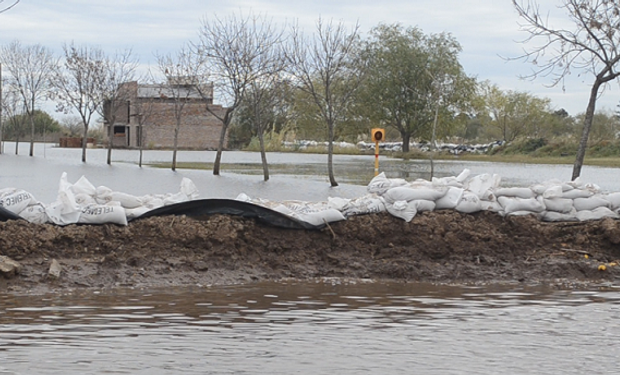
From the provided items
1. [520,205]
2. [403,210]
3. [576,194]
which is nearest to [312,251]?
[403,210]

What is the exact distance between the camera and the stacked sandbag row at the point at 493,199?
10.9 meters

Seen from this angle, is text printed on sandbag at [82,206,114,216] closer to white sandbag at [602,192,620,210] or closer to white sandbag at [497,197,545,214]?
white sandbag at [497,197,545,214]

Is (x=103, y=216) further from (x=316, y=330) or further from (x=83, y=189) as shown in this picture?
(x=316, y=330)

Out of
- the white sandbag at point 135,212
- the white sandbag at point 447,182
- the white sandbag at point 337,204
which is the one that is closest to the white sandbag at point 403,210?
the white sandbag at point 337,204

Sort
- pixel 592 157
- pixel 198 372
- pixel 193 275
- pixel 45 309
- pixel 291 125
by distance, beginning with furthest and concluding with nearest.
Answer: pixel 291 125 < pixel 592 157 < pixel 193 275 < pixel 45 309 < pixel 198 372

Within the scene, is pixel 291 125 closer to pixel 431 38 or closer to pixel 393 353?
pixel 431 38

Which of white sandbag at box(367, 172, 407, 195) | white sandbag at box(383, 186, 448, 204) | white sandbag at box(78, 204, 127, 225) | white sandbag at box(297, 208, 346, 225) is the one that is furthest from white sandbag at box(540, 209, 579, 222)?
white sandbag at box(78, 204, 127, 225)

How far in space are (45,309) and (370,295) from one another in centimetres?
326

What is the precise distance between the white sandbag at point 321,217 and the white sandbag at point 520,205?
231 cm

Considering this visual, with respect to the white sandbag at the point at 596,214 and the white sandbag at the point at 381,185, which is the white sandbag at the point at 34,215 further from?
the white sandbag at the point at 596,214

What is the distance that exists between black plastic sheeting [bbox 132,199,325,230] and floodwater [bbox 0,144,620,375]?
1.26m

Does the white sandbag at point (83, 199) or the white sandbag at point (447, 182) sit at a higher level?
the white sandbag at point (447, 182)

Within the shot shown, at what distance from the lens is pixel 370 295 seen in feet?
28.2

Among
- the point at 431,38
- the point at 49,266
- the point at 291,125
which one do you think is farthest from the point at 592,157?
the point at 49,266
